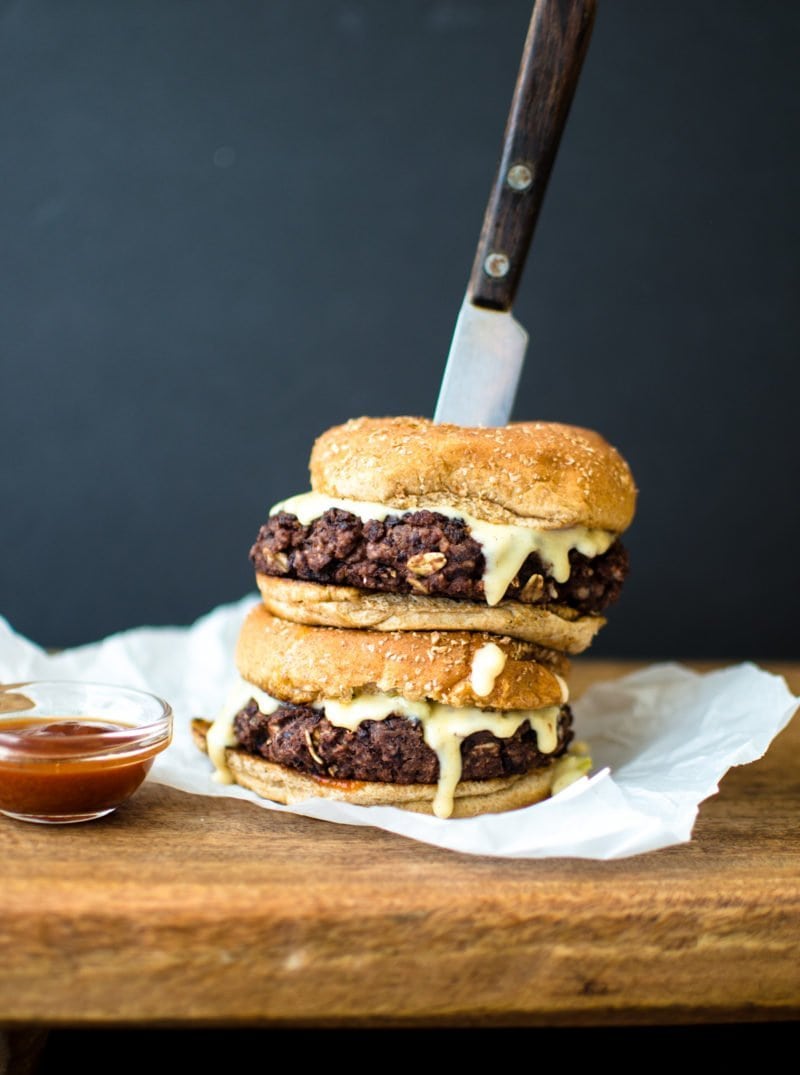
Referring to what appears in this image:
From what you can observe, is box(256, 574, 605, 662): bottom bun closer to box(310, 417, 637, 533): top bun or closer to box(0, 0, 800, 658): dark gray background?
box(310, 417, 637, 533): top bun

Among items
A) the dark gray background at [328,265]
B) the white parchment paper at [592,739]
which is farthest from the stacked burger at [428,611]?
the dark gray background at [328,265]

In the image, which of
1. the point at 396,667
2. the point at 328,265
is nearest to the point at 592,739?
the point at 396,667

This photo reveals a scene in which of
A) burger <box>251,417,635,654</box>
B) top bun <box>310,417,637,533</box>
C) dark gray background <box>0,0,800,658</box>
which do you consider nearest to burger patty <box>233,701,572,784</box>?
burger <box>251,417,635,654</box>

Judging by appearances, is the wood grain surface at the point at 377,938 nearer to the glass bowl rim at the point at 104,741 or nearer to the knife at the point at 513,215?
the glass bowl rim at the point at 104,741

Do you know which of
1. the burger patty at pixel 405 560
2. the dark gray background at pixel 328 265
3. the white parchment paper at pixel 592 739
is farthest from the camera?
the dark gray background at pixel 328 265

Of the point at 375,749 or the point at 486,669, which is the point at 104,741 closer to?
the point at 375,749

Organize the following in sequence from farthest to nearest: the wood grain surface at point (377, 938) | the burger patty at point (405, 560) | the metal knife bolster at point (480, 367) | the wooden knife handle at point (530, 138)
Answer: the metal knife bolster at point (480, 367), the wooden knife handle at point (530, 138), the burger patty at point (405, 560), the wood grain surface at point (377, 938)
